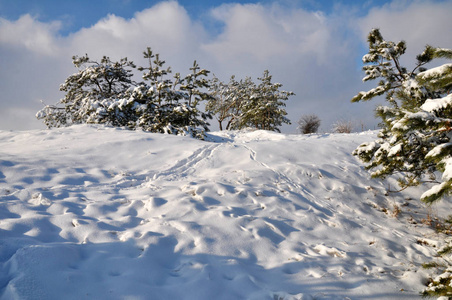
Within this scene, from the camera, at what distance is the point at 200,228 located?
3406 mm

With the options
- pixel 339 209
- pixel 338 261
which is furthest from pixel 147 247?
pixel 339 209

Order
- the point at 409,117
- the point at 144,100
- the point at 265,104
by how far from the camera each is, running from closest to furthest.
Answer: the point at 409,117 < the point at 144,100 < the point at 265,104

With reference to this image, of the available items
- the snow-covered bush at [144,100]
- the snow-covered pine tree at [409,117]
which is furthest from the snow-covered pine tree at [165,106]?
the snow-covered pine tree at [409,117]

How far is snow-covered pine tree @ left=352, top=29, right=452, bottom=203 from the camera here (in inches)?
76.3

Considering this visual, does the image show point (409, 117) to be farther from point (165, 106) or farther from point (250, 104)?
point (250, 104)

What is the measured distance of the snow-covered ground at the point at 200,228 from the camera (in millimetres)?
2463

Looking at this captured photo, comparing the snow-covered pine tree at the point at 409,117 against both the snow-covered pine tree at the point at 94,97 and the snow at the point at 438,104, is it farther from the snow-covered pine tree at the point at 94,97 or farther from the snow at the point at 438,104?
the snow-covered pine tree at the point at 94,97

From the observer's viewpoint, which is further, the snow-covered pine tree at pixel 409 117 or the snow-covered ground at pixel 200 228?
the snow-covered ground at pixel 200 228

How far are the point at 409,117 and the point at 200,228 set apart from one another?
2.69 m

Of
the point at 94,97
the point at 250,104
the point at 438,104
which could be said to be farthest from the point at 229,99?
the point at 438,104

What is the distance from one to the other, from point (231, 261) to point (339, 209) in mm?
2567

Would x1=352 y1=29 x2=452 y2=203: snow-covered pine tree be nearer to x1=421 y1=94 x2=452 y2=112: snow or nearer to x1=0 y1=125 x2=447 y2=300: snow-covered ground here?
x1=421 y1=94 x2=452 y2=112: snow

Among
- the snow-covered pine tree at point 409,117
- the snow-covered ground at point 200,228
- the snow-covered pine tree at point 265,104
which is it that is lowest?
the snow-covered ground at point 200,228

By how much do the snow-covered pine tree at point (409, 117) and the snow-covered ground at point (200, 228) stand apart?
1118mm
